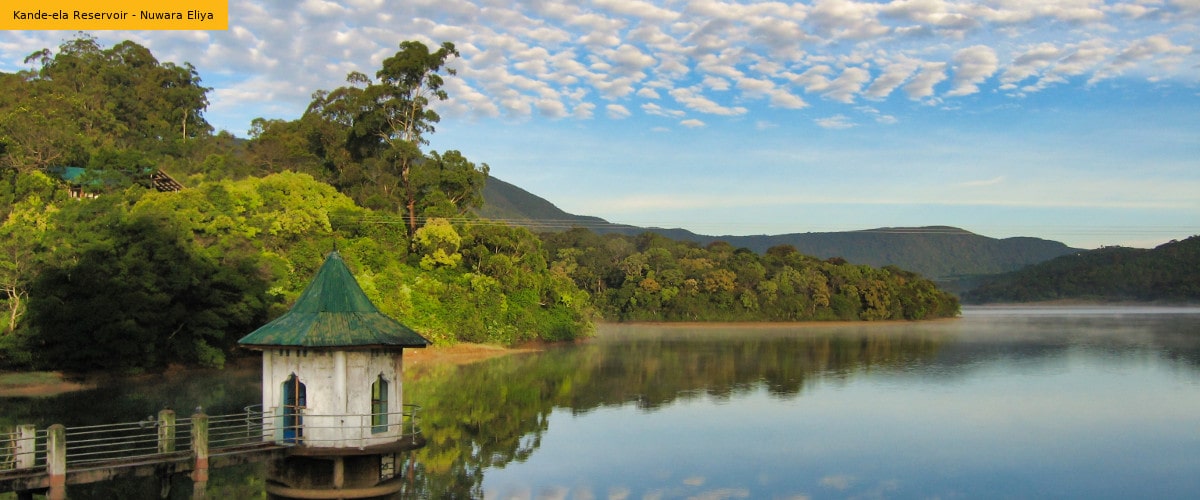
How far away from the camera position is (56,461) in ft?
53.9

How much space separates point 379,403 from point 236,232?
32.7 metres

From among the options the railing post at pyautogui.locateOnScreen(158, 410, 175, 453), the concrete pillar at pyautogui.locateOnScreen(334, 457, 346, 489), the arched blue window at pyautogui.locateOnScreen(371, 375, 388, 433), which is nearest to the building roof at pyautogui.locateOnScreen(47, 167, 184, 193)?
the railing post at pyautogui.locateOnScreen(158, 410, 175, 453)

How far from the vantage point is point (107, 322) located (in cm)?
3938

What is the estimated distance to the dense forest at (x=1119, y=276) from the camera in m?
159

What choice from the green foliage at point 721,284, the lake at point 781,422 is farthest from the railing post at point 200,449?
the green foliage at point 721,284

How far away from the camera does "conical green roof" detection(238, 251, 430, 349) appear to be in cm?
1942

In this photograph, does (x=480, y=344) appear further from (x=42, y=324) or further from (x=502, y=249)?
(x=42, y=324)

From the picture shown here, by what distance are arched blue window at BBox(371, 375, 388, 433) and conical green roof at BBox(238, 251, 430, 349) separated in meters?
0.99

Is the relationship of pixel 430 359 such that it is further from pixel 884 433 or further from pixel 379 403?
pixel 379 403

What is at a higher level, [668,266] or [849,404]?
[668,266]

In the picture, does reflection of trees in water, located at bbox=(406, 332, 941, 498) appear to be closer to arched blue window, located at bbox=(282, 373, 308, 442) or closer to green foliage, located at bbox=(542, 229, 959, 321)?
arched blue window, located at bbox=(282, 373, 308, 442)

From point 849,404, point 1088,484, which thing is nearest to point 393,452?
point 1088,484

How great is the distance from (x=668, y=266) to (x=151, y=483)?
273ft

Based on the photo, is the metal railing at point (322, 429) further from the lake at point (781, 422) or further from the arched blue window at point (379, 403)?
the lake at point (781, 422)
